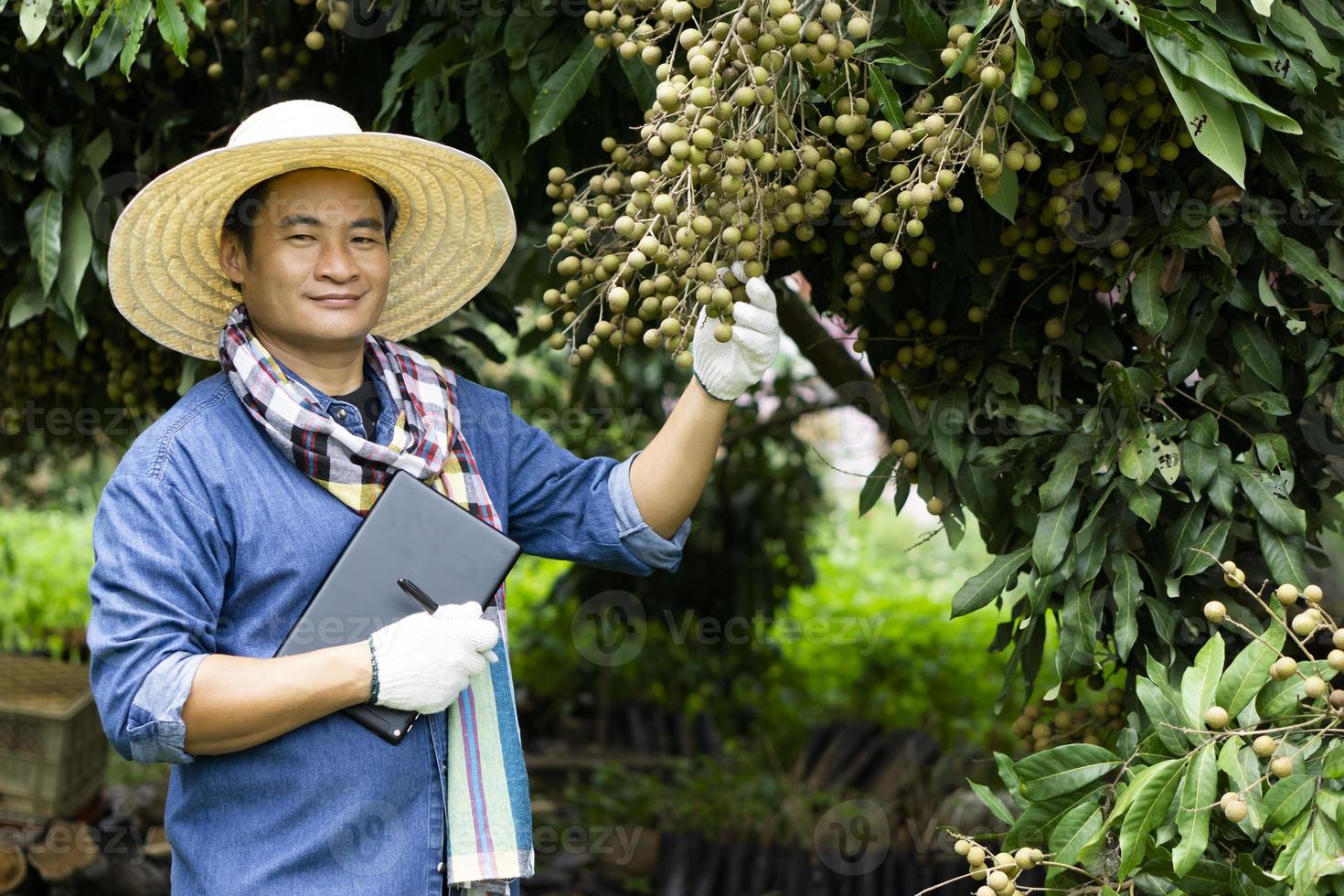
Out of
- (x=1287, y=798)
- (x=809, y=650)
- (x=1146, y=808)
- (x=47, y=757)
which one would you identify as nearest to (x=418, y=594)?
(x=1146, y=808)

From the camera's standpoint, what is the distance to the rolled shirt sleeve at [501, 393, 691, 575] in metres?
1.84

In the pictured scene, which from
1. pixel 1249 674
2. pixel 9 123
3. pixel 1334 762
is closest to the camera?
pixel 1334 762

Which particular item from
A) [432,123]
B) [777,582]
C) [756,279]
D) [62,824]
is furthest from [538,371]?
[756,279]

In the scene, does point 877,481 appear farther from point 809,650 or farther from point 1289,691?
point 809,650

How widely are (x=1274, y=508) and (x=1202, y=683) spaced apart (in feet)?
1.21

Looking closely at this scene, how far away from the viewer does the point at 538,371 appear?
624 cm

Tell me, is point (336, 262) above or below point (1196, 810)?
above

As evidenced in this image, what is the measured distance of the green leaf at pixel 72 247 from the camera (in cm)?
236

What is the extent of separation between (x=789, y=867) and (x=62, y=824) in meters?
2.07

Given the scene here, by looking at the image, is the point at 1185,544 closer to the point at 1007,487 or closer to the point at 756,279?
the point at 1007,487

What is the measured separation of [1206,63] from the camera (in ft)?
4.91

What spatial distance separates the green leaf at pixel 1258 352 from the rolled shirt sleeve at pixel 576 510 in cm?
78

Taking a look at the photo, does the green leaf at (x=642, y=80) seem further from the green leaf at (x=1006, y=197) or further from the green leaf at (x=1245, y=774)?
the green leaf at (x=1245, y=774)

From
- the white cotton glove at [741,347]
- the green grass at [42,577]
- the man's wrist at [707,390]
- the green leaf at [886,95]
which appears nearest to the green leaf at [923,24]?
the green leaf at [886,95]
